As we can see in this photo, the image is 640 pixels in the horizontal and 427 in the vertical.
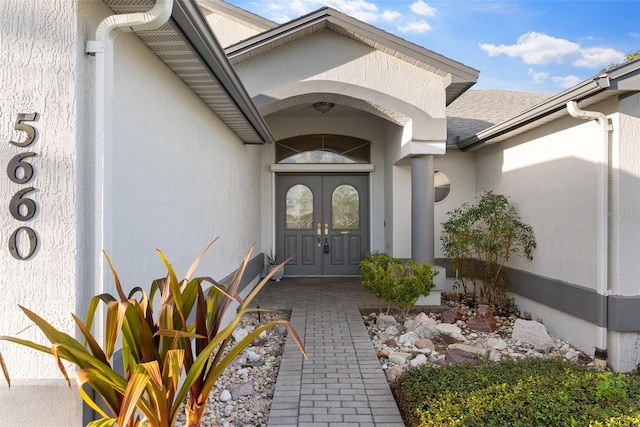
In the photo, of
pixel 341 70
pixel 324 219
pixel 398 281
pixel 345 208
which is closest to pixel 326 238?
pixel 324 219

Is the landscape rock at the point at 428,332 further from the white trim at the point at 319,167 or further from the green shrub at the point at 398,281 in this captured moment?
the white trim at the point at 319,167

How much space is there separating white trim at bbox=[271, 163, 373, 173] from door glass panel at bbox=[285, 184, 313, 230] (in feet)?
1.57

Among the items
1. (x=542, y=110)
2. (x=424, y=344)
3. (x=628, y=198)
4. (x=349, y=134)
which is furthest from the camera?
(x=349, y=134)

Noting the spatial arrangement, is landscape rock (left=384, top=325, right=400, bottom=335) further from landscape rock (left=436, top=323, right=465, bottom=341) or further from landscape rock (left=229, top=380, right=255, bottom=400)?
landscape rock (left=229, top=380, right=255, bottom=400)

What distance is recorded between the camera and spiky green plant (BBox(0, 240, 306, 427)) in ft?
6.82

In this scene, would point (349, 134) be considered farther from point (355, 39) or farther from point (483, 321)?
point (483, 321)

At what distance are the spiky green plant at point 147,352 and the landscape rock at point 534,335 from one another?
15.2 feet

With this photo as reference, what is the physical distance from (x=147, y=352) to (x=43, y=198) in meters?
1.04

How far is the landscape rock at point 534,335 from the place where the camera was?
18.9ft

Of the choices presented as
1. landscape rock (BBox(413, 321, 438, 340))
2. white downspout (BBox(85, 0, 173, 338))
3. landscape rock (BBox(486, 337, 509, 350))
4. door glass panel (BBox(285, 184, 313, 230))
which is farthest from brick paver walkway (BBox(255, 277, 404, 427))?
door glass panel (BBox(285, 184, 313, 230))

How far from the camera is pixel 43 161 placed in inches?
97.4

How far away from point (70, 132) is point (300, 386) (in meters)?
2.99

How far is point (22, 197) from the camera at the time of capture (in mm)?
2467

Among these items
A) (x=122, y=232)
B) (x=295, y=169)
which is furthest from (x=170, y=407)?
(x=295, y=169)
